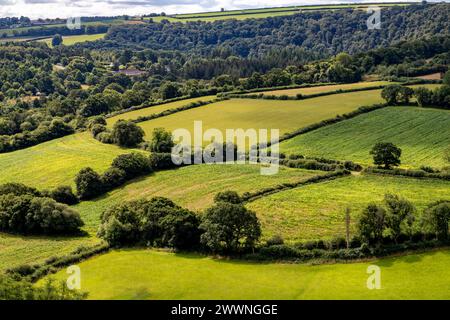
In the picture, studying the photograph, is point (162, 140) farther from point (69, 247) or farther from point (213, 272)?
point (213, 272)

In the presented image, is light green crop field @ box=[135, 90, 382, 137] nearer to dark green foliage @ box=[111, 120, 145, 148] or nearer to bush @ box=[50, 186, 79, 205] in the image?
dark green foliage @ box=[111, 120, 145, 148]

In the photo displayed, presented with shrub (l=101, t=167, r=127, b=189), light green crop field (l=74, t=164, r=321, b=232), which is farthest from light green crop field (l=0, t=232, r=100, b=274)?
shrub (l=101, t=167, r=127, b=189)

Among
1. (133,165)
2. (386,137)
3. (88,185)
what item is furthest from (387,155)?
(88,185)

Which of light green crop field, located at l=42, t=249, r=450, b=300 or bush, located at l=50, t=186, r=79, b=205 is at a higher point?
bush, located at l=50, t=186, r=79, b=205

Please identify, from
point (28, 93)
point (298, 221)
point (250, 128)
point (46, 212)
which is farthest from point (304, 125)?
point (28, 93)

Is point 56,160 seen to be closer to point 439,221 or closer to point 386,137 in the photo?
point 386,137

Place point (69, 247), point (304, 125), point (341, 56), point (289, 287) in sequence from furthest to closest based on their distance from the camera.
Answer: point (341, 56) → point (304, 125) → point (69, 247) → point (289, 287)
